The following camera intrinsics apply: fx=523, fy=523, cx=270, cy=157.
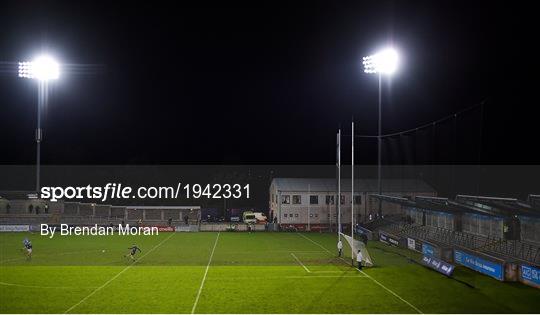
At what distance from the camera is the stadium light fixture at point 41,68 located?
5341 centimetres

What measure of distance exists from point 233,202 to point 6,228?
41495 millimetres

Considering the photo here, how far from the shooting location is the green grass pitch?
70.0 ft

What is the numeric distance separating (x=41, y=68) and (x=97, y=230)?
1993 cm

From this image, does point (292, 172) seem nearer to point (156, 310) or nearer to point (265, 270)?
point (265, 270)

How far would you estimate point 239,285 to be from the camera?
26188mm

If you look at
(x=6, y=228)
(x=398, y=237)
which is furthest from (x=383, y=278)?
(x=6, y=228)

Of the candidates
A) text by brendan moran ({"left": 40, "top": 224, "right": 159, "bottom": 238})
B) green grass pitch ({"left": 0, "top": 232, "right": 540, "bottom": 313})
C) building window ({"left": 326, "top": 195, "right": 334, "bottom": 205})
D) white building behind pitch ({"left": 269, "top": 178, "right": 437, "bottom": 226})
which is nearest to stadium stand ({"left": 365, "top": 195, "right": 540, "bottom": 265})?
green grass pitch ({"left": 0, "top": 232, "right": 540, "bottom": 313})

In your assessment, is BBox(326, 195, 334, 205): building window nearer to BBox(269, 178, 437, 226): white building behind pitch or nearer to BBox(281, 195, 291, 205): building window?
BBox(269, 178, 437, 226): white building behind pitch

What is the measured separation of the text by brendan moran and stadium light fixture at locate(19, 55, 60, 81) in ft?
58.2

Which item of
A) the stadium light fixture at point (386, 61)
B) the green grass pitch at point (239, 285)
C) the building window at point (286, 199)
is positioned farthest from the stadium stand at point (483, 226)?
the building window at point (286, 199)

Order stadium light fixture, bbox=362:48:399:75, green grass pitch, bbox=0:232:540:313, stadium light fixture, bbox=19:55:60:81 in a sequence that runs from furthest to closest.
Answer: stadium light fixture, bbox=19:55:60:81 → stadium light fixture, bbox=362:48:399:75 → green grass pitch, bbox=0:232:540:313

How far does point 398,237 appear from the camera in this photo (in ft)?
150

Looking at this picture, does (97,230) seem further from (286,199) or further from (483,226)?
(483,226)

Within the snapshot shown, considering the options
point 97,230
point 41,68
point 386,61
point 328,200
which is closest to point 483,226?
point 386,61
